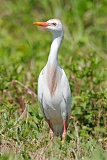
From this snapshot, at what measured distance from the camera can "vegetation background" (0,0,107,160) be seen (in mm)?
5648

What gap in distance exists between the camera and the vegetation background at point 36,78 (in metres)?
5.65

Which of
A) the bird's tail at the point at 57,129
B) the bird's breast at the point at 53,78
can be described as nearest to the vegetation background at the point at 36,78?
the bird's tail at the point at 57,129

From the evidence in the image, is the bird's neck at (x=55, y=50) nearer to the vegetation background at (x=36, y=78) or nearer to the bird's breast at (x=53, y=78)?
the bird's breast at (x=53, y=78)

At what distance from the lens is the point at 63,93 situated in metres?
6.22

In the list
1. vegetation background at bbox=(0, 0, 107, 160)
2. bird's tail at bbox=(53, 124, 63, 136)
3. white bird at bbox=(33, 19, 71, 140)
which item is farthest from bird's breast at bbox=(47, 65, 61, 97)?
bird's tail at bbox=(53, 124, 63, 136)

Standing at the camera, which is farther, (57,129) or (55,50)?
(57,129)

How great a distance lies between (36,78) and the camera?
7.65m

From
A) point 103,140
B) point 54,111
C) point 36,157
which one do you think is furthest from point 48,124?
point 36,157

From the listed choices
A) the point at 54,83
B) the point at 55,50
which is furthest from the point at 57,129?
the point at 55,50

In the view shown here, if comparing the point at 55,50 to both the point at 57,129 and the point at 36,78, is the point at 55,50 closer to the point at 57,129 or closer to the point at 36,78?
the point at 57,129

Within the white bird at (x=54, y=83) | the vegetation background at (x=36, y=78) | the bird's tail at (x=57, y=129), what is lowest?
the bird's tail at (x=57, y=129)

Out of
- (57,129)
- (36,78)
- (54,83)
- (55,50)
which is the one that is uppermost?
(55,50)

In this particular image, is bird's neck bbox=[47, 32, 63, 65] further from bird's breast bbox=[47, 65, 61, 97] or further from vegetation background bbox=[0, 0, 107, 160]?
vegetation background bbox=[0, 0, 107, 160]

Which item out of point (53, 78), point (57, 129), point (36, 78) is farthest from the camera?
point (36, 78)
